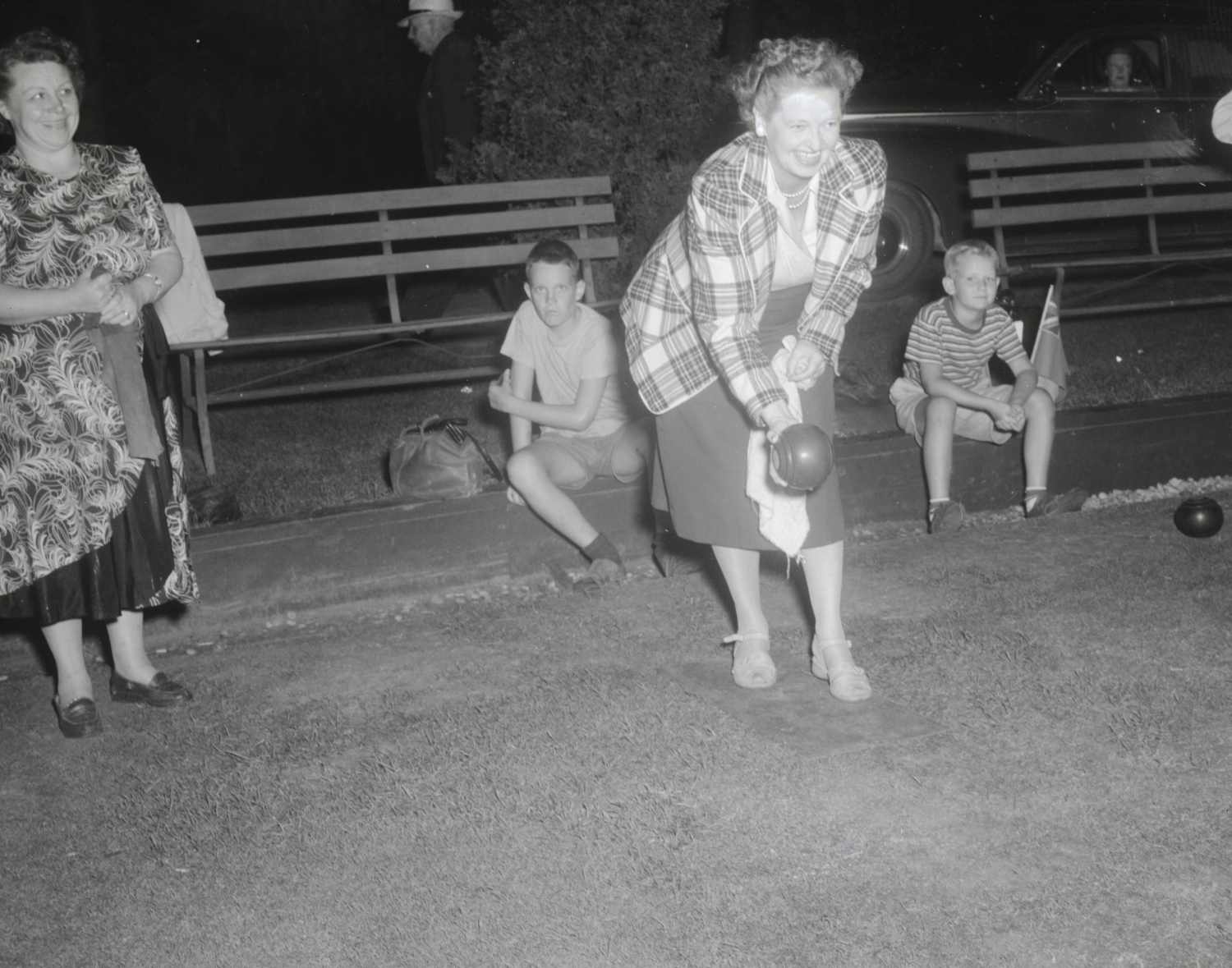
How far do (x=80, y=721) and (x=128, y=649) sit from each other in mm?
308

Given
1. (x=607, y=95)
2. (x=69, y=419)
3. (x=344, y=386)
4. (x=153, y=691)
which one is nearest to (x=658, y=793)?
(x=153, y=691)

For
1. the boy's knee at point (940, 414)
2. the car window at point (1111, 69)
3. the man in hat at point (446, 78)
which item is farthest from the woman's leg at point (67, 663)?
the car window at point (1111, 69)

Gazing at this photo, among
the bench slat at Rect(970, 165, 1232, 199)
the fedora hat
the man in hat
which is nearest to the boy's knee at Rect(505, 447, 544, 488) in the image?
the man in hat

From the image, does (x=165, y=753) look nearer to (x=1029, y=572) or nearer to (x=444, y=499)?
(x=444, y=499)

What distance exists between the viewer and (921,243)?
9180 millimetres

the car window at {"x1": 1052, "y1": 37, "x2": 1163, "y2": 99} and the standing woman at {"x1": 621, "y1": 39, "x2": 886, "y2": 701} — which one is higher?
the car window at {"x1": 1052, "y1": 37, "x2": 1163, "y2": 99}

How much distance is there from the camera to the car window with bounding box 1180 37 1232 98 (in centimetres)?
952

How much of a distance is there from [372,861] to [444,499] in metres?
2.75

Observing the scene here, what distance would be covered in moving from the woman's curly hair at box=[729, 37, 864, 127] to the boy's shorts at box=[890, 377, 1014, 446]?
270 cm

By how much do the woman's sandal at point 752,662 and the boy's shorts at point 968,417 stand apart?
2.22 metres

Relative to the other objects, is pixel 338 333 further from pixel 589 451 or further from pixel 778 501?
pixel 778 501

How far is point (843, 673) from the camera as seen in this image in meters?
4.06

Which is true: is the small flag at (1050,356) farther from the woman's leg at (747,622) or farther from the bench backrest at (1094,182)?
the woman's leg at (747,622)

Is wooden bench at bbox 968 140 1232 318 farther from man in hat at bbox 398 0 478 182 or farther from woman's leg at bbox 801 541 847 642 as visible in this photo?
woman's leg at bbox 801 541 847 642
